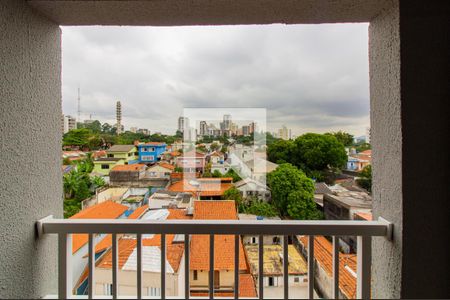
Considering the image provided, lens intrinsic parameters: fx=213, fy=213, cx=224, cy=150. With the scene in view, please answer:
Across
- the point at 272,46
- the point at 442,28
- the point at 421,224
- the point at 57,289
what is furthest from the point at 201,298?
the point at 442,28

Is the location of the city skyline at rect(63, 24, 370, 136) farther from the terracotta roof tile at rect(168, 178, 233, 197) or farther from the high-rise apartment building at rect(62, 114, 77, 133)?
the terracotta roof tile at rect(168, 178, 233, 197)

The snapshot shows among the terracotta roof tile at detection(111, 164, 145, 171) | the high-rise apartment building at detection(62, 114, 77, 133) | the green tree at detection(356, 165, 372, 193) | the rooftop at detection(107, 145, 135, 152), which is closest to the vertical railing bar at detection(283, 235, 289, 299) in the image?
the green tree at detection(356, 165, 372, 193)

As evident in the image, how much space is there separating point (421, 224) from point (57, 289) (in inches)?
71.0

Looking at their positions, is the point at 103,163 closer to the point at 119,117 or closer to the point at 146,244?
the point at 119,117

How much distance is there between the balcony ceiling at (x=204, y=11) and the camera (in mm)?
999

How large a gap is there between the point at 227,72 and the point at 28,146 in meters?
1.05

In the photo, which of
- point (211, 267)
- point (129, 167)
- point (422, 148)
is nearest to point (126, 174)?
point (129, 167)

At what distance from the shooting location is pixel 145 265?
1.13 meters

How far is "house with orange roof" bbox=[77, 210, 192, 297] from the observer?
1.10 m

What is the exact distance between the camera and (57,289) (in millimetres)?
1130

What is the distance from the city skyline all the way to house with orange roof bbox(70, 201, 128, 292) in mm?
475

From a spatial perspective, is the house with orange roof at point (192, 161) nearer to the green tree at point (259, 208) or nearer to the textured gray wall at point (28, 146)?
the green tree at point (259, 208)

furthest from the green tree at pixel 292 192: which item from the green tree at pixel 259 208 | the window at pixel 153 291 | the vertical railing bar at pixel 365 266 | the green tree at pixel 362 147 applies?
the window at pixel 153 291

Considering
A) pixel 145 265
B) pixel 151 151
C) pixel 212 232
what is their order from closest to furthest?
pixel 212 232, pixel 145 265, pixel 151 151
